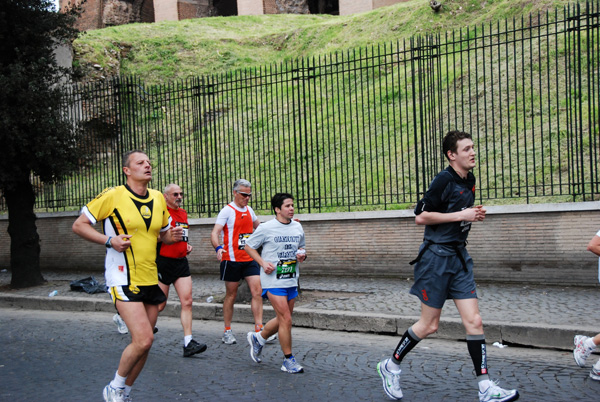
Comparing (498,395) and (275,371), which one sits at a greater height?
(498,395)

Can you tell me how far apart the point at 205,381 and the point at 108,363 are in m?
1.42

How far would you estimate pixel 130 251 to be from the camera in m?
4.73

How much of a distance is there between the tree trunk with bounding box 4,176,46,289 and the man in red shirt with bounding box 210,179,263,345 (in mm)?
6924

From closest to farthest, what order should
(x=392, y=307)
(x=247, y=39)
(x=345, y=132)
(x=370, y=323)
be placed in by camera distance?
1. (x=370, y=323)
2. (x=392, y=307)
3. (x=345, y=132)
4. (x=247, y=39)

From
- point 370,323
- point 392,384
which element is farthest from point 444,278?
point 370,323

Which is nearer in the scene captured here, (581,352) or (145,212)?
(145,212)

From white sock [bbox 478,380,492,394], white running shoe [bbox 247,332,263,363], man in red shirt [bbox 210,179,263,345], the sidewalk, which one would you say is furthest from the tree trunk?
white sock [bbox 478,380,492,394]

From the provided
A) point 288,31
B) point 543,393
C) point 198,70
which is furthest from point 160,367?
point 288,31

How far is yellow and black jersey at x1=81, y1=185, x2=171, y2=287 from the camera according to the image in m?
4.71

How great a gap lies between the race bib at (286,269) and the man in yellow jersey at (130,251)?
144 cm

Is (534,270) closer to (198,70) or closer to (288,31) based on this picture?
(198,70)

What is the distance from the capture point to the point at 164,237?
5172 mm

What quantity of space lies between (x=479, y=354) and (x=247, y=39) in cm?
→ 2680

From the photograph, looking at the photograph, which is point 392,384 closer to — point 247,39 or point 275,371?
point 275,371
